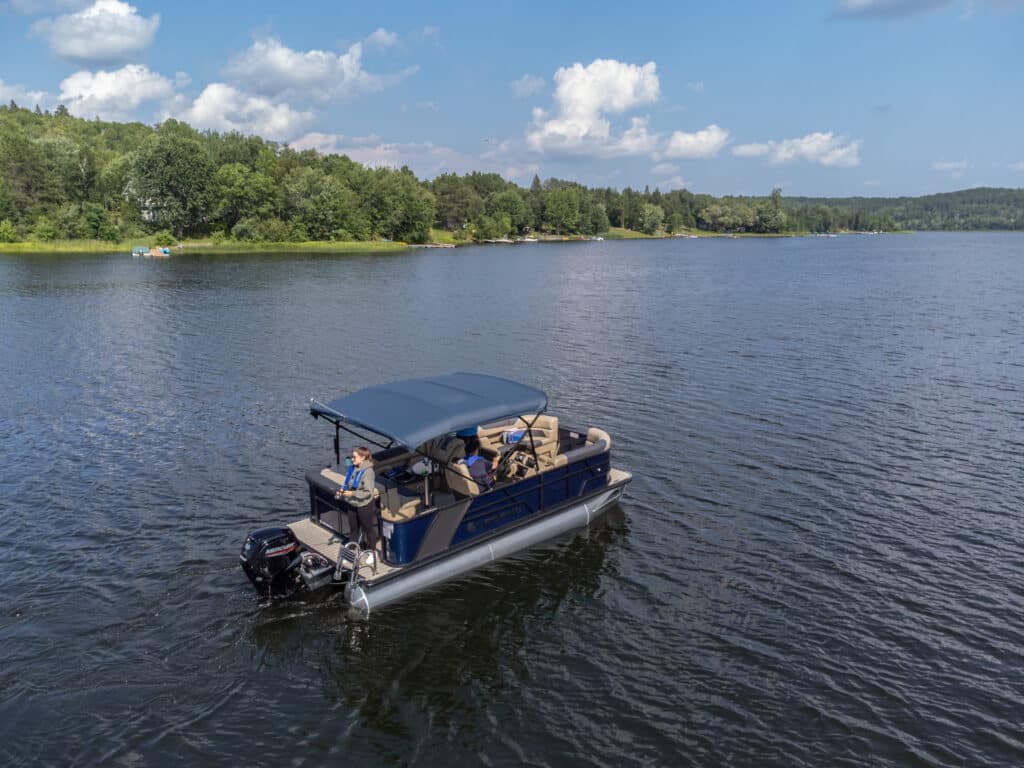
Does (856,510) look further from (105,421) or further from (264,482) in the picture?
(105,421)

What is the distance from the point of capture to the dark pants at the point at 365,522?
15.0m

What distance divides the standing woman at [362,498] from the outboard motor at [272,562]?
4.43 ft

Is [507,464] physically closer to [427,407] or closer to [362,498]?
[427,407]

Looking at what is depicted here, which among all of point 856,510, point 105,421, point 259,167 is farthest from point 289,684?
point 259,167

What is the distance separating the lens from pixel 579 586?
53.3 feet

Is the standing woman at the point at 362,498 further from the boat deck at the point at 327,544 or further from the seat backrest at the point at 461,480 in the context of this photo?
the seat backrest at the point at 461,480

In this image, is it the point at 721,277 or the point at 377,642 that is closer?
the point at 377,642

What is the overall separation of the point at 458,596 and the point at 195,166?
426 feet

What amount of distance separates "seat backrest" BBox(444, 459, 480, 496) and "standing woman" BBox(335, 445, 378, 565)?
2.29m

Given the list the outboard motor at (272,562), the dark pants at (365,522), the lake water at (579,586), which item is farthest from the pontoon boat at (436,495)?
the lake water at (579,586)

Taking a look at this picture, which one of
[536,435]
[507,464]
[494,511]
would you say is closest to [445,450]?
[507,464]

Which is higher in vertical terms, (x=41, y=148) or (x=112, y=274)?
(x=41, y=148)

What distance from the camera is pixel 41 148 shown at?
124 metres

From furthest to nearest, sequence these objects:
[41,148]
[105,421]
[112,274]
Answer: [41,148]
[112,274]
[105,421]
